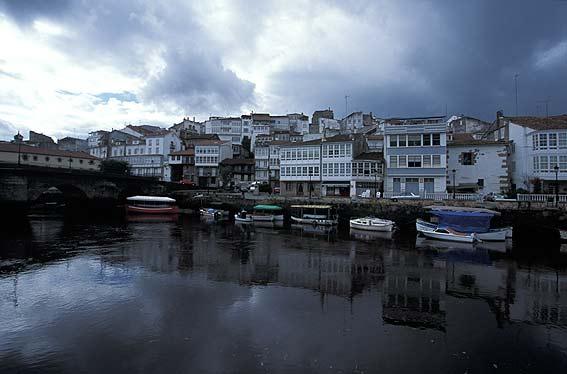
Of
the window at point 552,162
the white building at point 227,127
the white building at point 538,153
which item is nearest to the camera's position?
the white building at point 538,153

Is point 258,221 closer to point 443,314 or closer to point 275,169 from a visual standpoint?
point 275,169

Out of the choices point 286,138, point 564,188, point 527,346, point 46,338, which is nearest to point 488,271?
point 527,346

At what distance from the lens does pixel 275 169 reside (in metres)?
78.2

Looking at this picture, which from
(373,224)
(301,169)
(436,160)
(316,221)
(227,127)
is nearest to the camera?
(373,224)

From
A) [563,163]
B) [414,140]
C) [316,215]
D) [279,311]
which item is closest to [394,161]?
[414,140]

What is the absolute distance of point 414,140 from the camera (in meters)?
49.3

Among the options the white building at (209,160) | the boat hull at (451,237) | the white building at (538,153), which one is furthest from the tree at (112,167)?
the white building at (538,153)

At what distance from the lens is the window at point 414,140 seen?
161ft

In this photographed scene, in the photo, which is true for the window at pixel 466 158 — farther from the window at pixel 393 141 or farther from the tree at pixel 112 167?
the tree at pixel 112 167

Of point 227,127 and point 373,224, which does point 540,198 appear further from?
point 227,127

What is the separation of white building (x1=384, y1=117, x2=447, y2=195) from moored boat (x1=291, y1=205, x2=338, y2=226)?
32.7 ft

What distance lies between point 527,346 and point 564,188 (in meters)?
43.5

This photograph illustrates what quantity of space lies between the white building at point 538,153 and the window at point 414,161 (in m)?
14.0

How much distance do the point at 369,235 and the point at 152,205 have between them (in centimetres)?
4079
